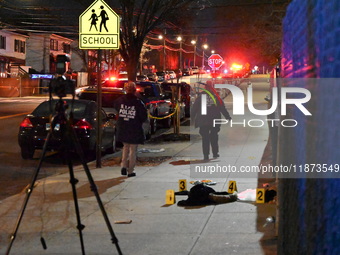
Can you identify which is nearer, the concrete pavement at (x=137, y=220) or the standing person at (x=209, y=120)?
the concrete pavement at (x=137, y=220)

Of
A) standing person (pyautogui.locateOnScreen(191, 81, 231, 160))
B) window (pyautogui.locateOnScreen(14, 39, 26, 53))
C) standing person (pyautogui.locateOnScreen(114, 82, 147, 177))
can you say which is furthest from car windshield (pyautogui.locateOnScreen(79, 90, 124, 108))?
window (pyautogui.locateOnScreen(14, 39, 26, 53))

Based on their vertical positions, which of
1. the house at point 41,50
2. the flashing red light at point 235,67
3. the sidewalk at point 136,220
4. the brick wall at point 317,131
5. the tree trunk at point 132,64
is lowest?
the sidewalk at point 136,220

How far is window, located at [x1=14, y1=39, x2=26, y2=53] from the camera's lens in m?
60.6

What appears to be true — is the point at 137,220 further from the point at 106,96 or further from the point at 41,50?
the point at 41,50

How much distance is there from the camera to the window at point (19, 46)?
60647 millimetres

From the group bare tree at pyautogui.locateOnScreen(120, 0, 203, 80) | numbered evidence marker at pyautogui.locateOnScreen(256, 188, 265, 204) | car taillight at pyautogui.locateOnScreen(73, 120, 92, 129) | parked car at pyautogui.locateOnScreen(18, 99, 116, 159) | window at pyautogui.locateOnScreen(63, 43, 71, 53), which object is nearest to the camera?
numbered evidence marker at pyautogui.locateOnScreen(256, 188, 265, 204)

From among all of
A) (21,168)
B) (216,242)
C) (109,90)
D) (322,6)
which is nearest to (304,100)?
(322,6)

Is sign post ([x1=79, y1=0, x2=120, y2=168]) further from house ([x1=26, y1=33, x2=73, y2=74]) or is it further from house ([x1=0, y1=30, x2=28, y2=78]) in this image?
house ([x1=26, y1=33, x2=73, y2=74])

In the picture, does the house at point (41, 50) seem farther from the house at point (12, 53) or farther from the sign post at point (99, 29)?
the sign post at point (99, 29)

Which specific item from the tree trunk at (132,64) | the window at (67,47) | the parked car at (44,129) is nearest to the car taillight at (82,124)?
the parked car at (44,129)

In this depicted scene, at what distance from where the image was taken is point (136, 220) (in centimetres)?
778

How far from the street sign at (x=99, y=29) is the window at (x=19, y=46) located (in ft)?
168

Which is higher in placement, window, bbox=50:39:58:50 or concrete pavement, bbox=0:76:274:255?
window, bbox=50:39:58:50

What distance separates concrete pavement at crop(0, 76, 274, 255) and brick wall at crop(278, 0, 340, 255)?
3.12 m
